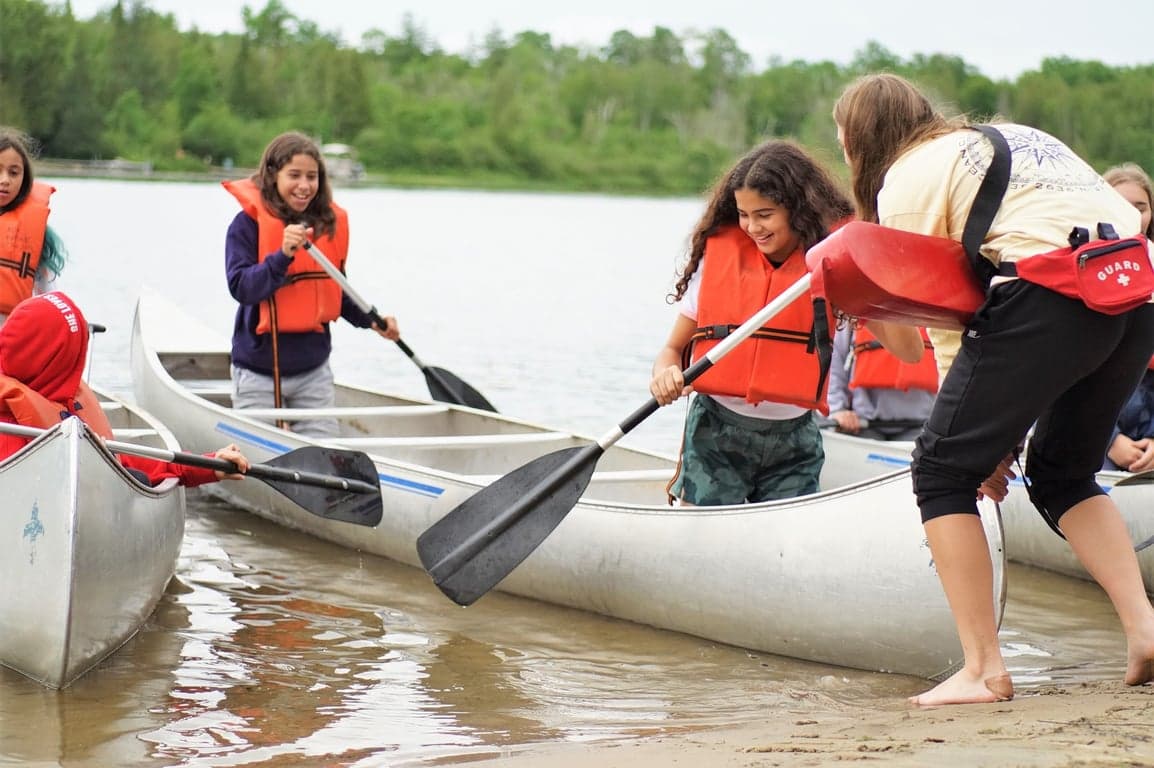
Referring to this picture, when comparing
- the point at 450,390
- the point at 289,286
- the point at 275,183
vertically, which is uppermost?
the point at 275,183

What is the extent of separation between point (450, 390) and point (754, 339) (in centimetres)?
320

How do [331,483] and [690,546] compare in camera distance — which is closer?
[690,546]

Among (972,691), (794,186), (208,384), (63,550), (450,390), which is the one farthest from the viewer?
(208,384)

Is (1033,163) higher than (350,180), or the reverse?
(1033,163)

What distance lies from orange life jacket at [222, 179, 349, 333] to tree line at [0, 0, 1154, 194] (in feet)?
130

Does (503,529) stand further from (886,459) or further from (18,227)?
(18,227)

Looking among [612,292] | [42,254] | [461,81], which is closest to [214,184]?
[461,81]

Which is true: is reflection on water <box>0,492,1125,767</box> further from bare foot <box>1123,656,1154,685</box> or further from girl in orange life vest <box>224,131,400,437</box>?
girl in orange life vest <box>224,131,400,437</box>

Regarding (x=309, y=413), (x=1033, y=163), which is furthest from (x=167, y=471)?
(x=1033, y=163)

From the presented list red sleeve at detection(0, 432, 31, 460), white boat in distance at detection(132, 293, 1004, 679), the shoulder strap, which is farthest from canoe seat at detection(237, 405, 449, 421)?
the shoulder strap

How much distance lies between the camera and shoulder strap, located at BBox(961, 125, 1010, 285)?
300cm

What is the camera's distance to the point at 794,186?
3.90 metres

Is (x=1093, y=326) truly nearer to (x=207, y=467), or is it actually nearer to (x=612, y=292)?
(x=207, y=467)

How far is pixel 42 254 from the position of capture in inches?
231
